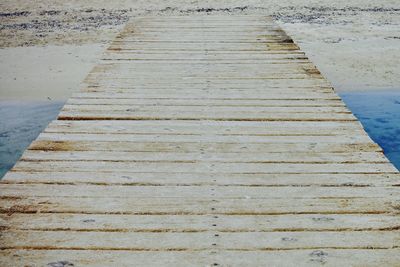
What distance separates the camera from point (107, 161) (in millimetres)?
2881

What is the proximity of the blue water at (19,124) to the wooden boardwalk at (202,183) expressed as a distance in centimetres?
282

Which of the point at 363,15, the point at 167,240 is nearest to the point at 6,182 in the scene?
the point at 167,240

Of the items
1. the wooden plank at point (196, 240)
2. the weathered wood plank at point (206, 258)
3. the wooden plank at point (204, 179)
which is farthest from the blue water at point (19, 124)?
the weathered wood plank at point (206, 258)

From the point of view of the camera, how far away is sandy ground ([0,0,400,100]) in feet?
30.2

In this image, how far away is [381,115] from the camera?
7691mm

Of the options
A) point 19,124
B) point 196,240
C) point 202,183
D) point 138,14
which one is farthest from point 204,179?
point 138,14

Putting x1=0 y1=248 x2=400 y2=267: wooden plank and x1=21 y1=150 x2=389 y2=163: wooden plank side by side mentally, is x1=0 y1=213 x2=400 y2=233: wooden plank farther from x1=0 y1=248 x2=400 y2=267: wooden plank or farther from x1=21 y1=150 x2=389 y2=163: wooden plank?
x1=21 y1=150 x2=389 y2=163: wooden plank

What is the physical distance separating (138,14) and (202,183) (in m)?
13.6

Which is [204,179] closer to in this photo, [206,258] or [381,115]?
[206,258]

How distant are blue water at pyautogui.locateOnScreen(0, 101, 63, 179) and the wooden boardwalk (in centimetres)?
282

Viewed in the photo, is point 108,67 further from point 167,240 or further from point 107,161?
point 167,240

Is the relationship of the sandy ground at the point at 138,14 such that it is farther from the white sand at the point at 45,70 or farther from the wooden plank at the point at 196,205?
the wooden plank at the point at 196,205

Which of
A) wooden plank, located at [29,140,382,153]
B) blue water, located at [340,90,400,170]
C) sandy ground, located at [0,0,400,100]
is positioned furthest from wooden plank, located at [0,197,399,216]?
sandy ground, located at [0,0,400,100]

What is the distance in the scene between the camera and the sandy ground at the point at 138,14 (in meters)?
9.20
